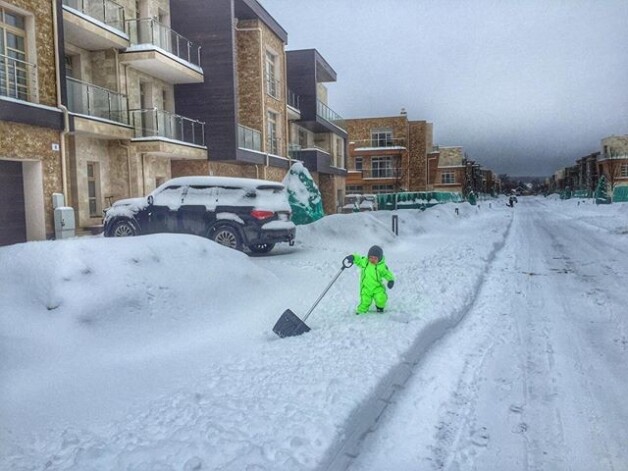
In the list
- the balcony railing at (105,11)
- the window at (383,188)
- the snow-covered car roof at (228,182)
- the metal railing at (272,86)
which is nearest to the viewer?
the snow-covered car roof at (228,182)

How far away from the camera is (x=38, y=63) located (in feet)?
41.7

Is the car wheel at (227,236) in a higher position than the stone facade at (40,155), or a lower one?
lower

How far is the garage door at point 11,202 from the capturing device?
12.5 metres

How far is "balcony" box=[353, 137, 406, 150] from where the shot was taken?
59.4 metres

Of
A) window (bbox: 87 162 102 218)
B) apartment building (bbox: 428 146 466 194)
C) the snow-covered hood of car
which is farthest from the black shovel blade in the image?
apartment building (bbox: 428 146 466 194)

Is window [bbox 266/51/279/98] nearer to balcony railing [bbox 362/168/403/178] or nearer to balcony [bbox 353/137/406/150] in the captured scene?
balcony railing [bbox 362/168/403/178]

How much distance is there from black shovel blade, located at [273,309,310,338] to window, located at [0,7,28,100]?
10.6 m

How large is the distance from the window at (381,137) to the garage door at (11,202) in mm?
50677

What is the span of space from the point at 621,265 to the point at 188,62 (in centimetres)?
1651

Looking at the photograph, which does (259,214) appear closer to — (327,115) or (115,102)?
(115,102)

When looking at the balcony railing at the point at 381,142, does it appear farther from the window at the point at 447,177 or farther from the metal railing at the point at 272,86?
the metal railing at the point at 272,86

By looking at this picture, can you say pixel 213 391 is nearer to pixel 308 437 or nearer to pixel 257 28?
pixel 308 437

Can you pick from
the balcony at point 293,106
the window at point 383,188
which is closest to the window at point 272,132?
the balcony at point 293,106

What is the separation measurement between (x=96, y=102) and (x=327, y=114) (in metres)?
20.6
